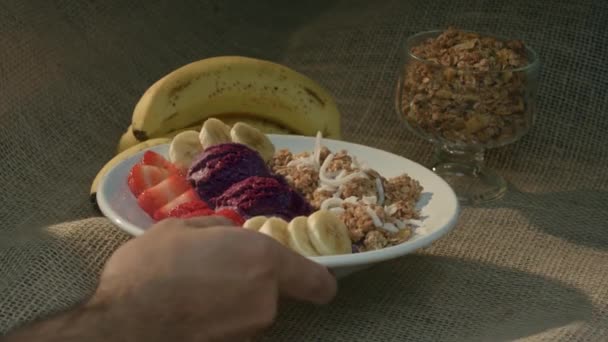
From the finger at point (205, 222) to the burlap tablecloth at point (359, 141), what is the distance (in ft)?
0.54

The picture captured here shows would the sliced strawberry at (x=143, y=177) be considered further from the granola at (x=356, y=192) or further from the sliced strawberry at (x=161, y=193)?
the granola at (x=356, y=192)

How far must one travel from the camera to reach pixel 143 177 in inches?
43.5

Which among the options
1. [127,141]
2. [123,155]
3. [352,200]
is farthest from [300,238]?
[127,141]

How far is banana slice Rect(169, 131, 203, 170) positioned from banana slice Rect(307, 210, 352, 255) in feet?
0.67

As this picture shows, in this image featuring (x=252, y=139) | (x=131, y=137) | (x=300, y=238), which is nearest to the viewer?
(x=300, y=238)

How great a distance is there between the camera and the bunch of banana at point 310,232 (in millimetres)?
963

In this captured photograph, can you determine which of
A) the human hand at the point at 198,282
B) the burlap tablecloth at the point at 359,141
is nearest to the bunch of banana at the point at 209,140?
the burlap tablecloth at the point at 359,141

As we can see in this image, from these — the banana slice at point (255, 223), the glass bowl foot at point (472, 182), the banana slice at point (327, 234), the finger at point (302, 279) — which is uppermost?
the finger at point (302, 279)

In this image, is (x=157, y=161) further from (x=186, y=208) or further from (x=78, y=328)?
(x=78, y=328)

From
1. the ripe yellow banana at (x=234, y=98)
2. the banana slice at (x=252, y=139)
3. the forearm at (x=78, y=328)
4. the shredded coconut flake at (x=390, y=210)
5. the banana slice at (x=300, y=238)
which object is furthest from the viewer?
the ripe yellow banana at (x=234, y=98)

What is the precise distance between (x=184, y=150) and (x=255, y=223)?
0.19m

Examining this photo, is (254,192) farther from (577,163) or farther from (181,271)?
(577,163)

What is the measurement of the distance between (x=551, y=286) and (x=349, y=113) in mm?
550

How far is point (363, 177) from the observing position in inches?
43.4
